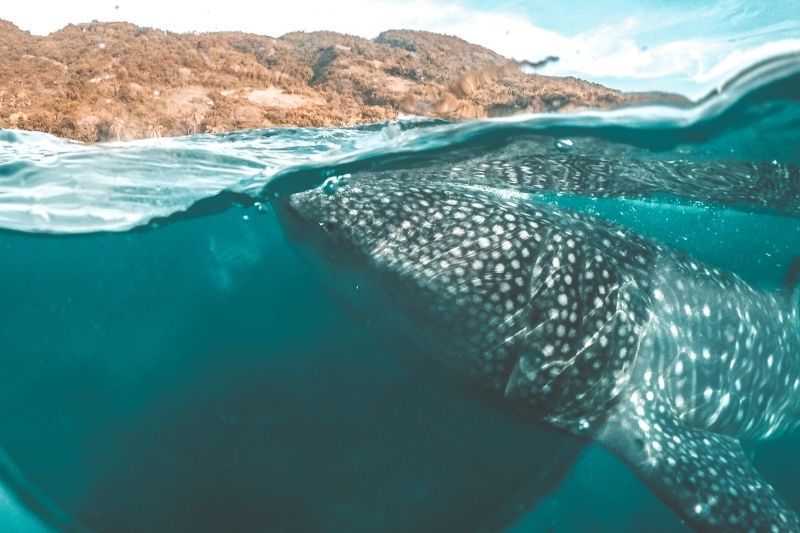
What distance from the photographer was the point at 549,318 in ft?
16.3

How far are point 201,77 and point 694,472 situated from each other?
15.1 meters

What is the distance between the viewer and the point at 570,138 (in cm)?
781

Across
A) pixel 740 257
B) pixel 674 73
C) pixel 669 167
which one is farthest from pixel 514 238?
pixel 740 257

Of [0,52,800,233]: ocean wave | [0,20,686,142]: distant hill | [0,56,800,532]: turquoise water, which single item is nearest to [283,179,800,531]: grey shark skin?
[0,56,800,532]: turquoise water

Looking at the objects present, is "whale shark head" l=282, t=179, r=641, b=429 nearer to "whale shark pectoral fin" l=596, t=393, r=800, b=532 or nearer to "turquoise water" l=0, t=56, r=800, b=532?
"whale shark pectoral fin" l=596, t=393, r=800, b=532

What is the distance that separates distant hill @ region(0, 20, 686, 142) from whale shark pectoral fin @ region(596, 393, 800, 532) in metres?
6.57

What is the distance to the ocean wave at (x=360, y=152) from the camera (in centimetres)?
687

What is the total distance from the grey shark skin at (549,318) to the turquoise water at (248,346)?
739mm

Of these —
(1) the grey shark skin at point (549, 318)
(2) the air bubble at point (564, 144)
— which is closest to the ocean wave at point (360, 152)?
(2) the air bubble at point (564, 144)

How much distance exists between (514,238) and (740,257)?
63.2 ft

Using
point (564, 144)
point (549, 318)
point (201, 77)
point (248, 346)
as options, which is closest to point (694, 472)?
point (549, 318)

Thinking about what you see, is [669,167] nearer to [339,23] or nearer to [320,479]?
[339,23]

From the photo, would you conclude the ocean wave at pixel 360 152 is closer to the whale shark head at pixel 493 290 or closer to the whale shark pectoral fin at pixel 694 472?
the whale shark head at pixel 493 290

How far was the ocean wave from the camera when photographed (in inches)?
271
